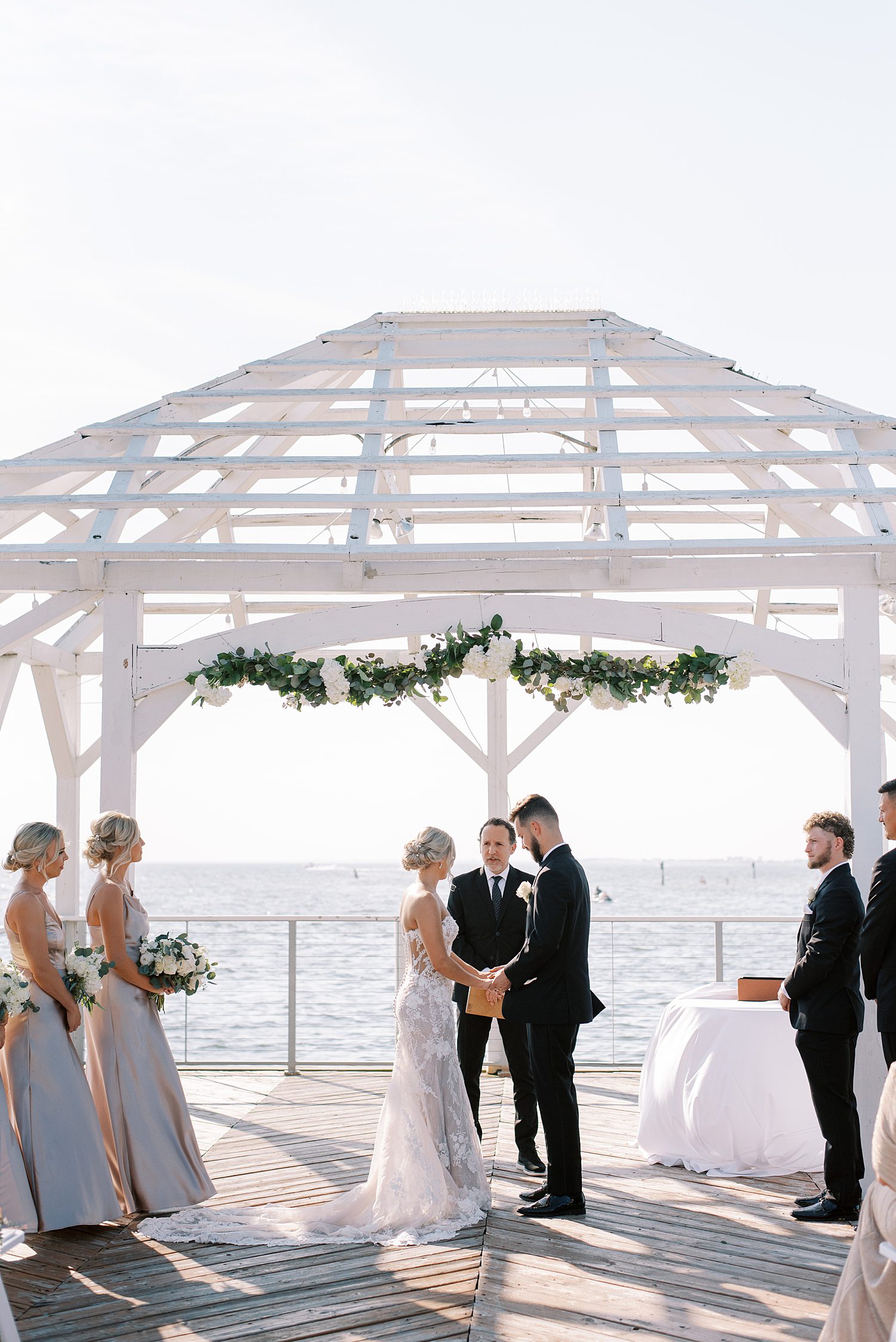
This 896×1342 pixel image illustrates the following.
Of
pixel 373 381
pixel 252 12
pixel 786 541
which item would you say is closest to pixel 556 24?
pixel 252 12

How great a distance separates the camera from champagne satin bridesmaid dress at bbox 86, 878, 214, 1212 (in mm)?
5281

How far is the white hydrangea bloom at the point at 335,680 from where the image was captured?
6.58m

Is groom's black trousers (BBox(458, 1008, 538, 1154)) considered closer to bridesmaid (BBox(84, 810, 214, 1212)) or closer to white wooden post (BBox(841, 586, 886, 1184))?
bridesmaid (BBox(84, 810, 214, 1212))

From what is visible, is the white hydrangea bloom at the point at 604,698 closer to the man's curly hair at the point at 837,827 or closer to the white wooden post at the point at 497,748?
the man's curly hair at the point at 837,827

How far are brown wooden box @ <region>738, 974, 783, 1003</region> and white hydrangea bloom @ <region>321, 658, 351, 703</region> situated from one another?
2.46 m

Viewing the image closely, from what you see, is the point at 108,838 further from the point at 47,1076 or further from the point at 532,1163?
the point at 532,1163

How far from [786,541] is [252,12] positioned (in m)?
4.19

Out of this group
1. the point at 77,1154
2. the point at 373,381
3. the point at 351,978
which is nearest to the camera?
the point at 77,1154

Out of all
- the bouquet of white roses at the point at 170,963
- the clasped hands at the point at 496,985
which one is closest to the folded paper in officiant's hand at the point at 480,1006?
the clasped hands at the point at 496,985

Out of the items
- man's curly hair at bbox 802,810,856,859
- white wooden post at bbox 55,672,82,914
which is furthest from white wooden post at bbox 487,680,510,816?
man's curly hair at bbox 802,810,856,859

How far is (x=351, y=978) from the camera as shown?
23.2m

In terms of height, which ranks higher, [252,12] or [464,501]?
[252,12]

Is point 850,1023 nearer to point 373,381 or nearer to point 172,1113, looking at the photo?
point 172,1113

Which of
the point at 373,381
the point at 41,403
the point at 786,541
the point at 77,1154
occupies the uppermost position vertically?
the point at 41,403
